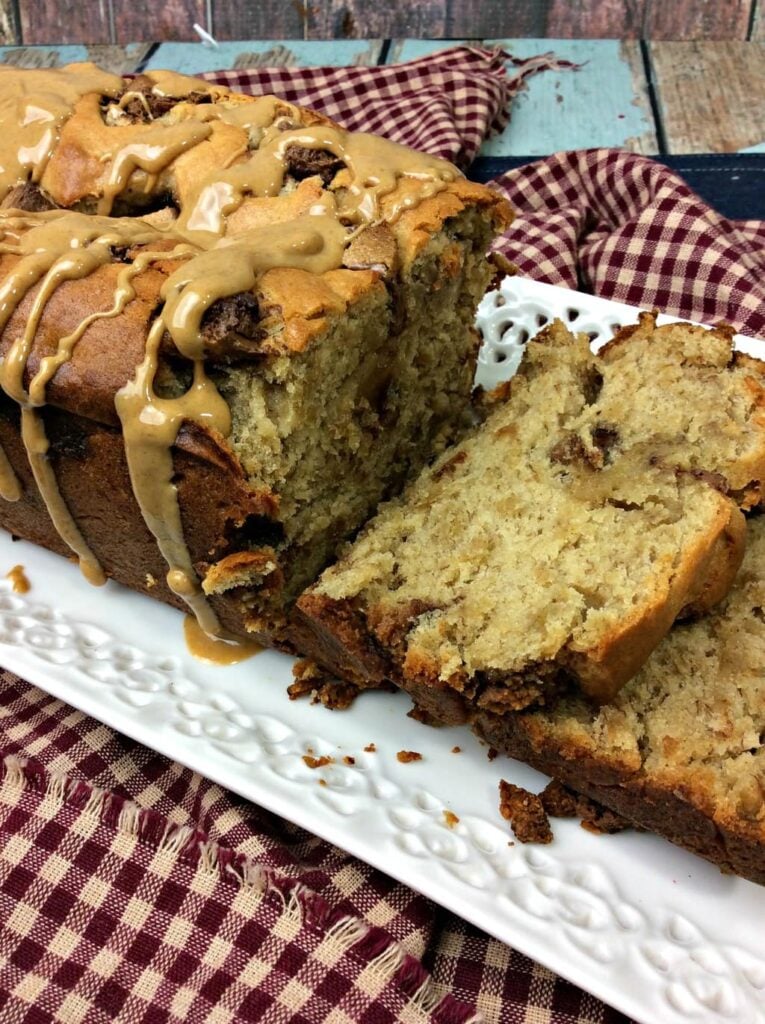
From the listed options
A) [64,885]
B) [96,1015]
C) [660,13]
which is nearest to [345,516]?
[64,885]

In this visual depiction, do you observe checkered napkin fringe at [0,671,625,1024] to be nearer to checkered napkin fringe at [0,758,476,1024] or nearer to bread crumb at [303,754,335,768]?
checkered napkin fringe at [0,758,476,1024]

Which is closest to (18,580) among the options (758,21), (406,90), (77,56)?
(406,90)

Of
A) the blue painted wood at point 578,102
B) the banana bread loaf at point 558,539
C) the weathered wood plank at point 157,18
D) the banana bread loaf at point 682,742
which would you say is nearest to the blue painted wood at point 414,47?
the blue painted wood at point 578,102

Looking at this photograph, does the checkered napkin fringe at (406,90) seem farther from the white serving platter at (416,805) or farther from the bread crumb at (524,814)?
the bread crumb at (524,814)

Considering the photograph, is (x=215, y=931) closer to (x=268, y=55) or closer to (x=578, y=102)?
(x=578, y=102)

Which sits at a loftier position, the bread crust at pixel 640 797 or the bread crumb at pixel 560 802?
the bread crust at pixel 640 797

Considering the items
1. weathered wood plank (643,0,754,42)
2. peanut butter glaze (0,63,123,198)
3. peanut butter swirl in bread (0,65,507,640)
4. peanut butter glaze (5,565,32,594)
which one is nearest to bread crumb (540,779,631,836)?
peanut butter swirl in bread (0,65,507,640)

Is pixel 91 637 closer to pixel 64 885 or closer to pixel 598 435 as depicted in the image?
pixel 64 885
